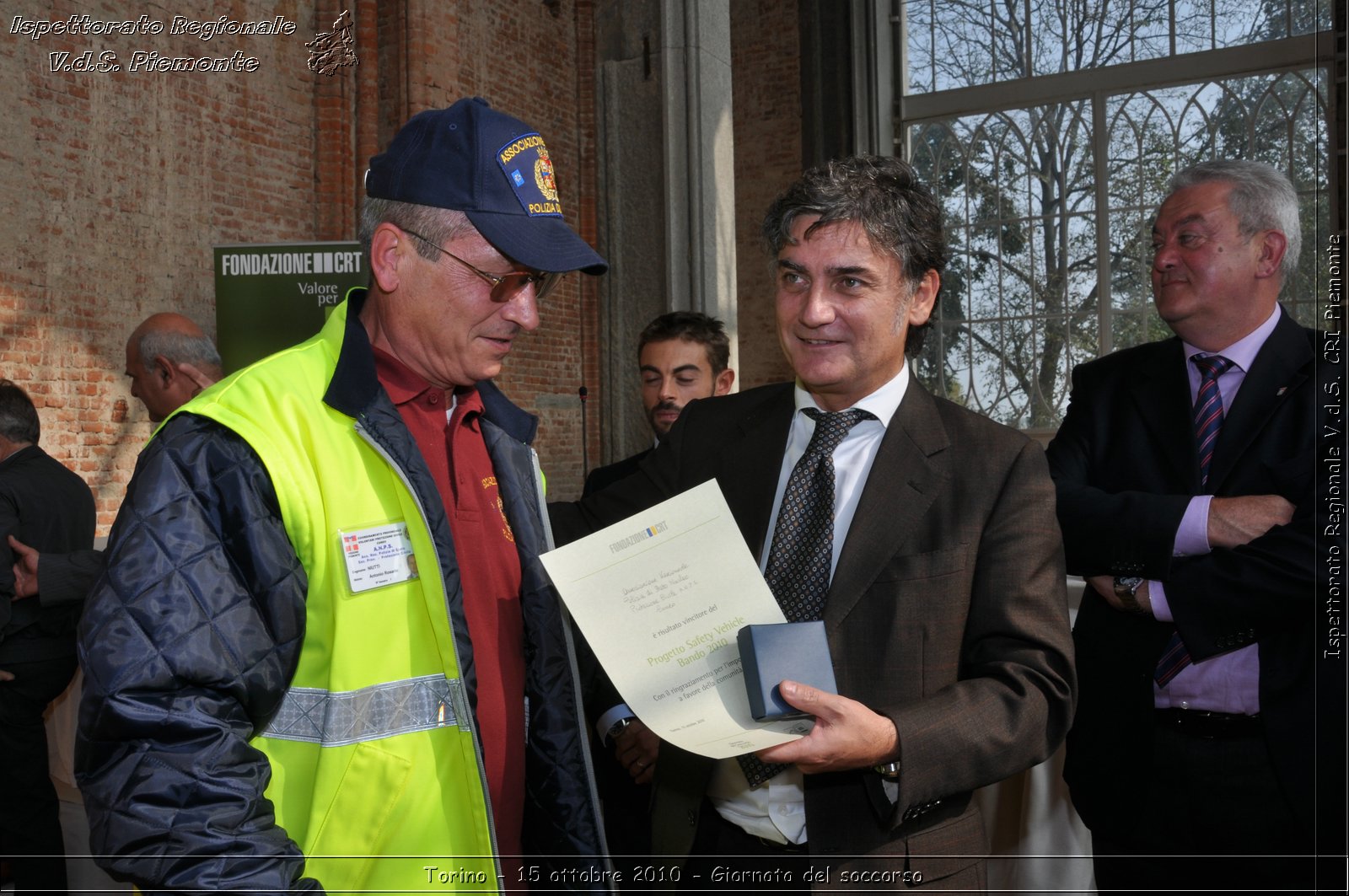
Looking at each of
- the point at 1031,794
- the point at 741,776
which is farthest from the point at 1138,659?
the point at 741,776

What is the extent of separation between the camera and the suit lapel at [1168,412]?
2490 mm

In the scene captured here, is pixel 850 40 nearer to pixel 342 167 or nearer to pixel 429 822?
pixel 342 167

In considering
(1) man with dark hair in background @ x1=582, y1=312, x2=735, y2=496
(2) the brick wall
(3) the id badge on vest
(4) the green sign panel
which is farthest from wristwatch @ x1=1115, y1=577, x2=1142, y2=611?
(2) the brick wall

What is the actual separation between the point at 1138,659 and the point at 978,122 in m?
10.5

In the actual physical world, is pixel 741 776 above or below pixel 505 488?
below

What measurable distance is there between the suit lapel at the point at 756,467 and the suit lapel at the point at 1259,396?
41.7 inches

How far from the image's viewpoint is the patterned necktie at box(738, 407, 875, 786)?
1899 millimetres

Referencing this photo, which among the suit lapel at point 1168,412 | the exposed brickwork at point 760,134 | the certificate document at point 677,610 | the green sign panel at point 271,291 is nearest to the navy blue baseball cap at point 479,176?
the certificate document at point 677,610

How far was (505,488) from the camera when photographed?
74.9 inches

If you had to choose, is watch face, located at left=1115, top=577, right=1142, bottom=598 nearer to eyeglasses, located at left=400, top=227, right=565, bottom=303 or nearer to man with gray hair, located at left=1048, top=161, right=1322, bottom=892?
man with gray hair, located at left=1048, top=161, right=1322, bottom=892

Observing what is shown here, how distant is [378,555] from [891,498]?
91 cm

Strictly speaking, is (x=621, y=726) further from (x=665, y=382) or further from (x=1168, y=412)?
(x=665, y=382)

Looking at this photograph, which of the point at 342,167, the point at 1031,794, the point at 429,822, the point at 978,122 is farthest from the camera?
the point at 978,122

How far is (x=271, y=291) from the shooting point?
625 centimetres
